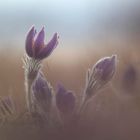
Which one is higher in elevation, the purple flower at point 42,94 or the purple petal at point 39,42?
the purple petal at point 39,42

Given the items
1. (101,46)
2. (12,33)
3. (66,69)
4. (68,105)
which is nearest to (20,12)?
(12,33)

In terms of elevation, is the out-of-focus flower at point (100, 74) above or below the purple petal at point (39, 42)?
below

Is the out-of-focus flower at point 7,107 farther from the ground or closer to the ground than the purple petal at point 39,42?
closer to the ground

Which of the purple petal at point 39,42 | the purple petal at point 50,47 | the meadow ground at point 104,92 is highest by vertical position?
the purple petal at point 39,42

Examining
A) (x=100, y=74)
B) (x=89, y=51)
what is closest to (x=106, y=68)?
(x=100, y=74)

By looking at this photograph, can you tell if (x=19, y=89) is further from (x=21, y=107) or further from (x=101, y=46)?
(x=101, y=46)

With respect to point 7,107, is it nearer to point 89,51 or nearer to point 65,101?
point 65,101
